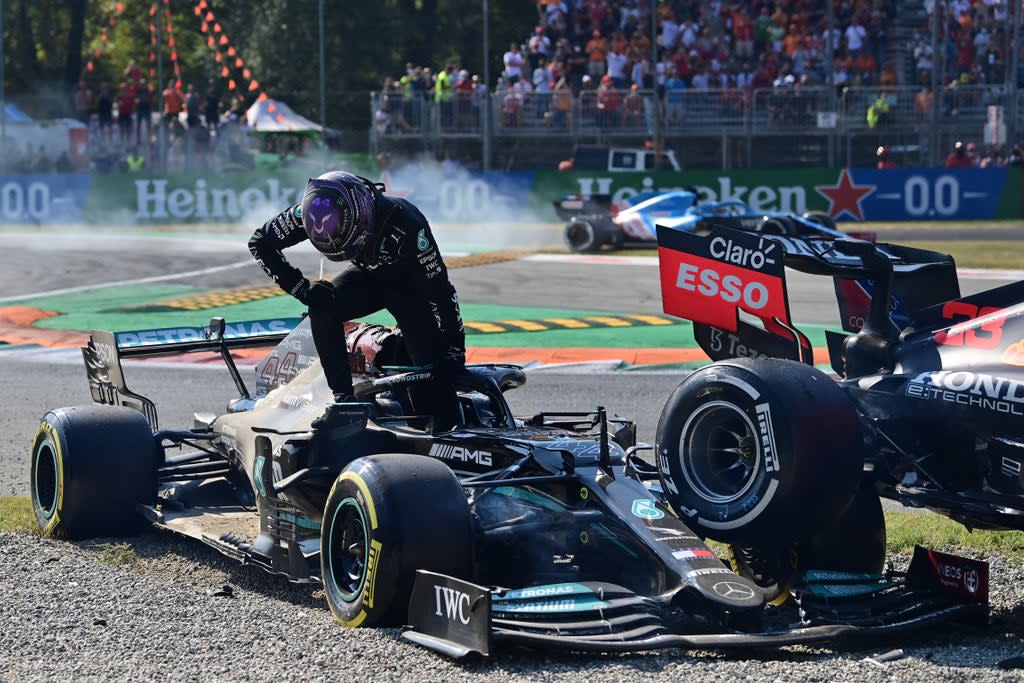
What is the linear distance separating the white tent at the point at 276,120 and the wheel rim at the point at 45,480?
80.6 feet

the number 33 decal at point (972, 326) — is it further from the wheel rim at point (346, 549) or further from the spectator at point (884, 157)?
the spectator at point (884, 157)

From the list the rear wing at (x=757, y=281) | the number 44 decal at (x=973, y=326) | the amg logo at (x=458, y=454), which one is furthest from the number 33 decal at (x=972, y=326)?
the amg logo at (x=458, y=454)

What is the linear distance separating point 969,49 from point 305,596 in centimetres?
2779

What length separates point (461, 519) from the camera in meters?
5.56

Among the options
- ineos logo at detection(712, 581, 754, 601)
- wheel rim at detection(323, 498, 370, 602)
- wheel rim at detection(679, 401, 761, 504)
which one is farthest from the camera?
wheel rim at detection(323, 498, 370, 602)

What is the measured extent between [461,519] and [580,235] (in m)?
18.4

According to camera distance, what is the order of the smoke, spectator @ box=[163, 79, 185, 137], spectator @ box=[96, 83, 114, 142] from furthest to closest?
spectator @ box=[163, 79, 185, 137], spectator @ box=[96, 83, 114, 142], the smoke

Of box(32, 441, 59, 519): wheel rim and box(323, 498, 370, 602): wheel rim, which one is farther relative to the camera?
box(32, 441, 59, 519): wheel rim

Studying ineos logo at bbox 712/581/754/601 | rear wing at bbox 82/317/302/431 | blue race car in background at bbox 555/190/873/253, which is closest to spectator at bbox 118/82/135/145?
blue race car in background at bbox 555/190/873/253

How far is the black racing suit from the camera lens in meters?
6.72

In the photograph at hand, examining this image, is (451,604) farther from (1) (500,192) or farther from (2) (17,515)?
(1) (500,192)

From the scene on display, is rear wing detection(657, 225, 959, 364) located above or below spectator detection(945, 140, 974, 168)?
below

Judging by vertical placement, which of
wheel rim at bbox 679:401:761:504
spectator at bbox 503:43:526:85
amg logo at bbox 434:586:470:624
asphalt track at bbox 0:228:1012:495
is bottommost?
asphalt track at bbox 0:228:1012:495

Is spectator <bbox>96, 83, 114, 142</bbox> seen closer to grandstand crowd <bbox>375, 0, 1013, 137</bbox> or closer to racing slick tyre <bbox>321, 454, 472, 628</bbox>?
grandstand crowd <bbox>375, 0, 1013, 137</bbox>
